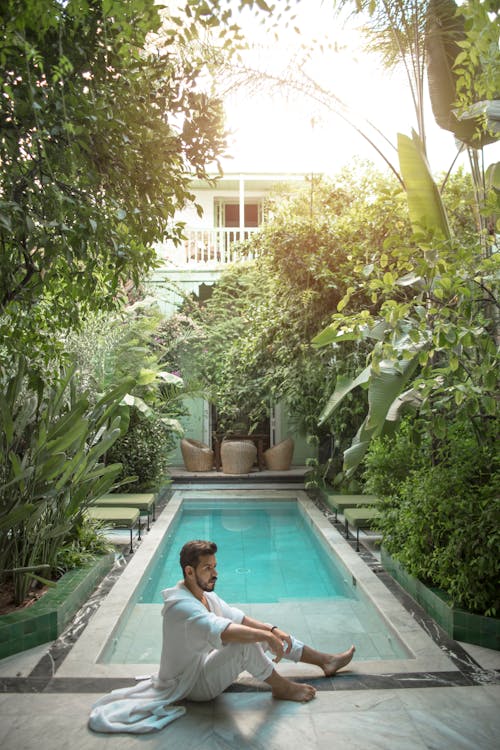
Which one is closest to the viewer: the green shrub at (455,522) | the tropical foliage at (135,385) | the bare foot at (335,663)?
the bare foot at (335,663)

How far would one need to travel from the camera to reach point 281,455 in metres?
14.0

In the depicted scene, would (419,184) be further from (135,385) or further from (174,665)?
(135,385)

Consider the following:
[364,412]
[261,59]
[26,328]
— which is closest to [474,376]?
[26,328]

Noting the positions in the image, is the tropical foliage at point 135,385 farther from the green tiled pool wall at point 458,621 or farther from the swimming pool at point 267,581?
the green tiled pool wall at point 458,621

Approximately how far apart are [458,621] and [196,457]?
9704 mm

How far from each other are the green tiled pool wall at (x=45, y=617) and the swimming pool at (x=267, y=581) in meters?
0.40

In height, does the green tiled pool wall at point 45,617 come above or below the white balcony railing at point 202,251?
below

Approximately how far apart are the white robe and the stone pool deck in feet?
0.38

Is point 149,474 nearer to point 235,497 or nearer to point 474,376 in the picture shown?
point 235,497

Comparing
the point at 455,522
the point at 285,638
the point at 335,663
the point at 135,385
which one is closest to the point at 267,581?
the point at 455,522

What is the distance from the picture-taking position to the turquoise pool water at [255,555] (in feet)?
22.3

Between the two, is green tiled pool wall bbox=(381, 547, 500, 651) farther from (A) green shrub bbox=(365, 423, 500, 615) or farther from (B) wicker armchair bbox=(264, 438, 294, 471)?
(B) wicker armchair bbox=(264, 438, 294, 471)

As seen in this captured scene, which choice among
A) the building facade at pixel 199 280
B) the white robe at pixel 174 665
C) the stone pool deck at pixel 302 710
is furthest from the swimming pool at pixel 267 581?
the building facade at pixel 199 280

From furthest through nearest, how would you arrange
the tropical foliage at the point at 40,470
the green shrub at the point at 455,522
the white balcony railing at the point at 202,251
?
the white balcony railing at the point at 202,251
the tropical foliage at the point at 40,470
the green shrub at the point at 455,522
